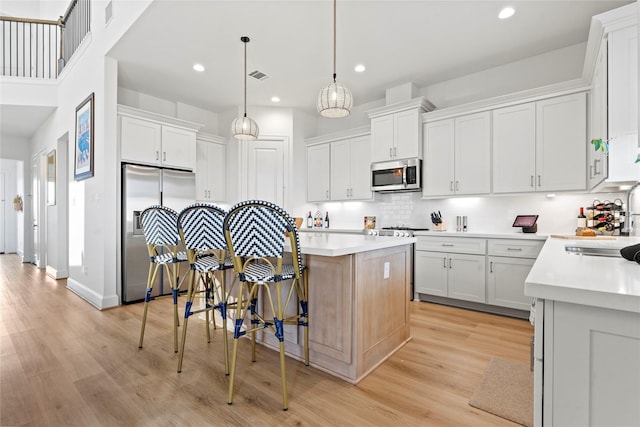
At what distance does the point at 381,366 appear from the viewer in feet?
7.34

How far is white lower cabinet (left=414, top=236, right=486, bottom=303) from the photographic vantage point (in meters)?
3.53

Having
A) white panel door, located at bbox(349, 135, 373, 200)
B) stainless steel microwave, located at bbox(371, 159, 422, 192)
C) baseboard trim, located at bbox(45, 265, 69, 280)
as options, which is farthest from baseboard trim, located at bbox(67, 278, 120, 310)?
stainless steel microwave, located at bbox(371, 159, 422, 192)

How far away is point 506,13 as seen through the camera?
9.43 feet

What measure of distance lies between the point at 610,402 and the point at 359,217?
4.64 metres

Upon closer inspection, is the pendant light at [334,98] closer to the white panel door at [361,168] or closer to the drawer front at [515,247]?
the drawer front at [515,247]

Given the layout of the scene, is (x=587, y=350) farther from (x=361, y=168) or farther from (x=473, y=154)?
(x=361, y=168)

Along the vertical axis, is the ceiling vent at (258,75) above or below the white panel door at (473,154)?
above

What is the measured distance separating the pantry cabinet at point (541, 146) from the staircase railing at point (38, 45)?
250 inches

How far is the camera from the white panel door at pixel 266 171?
17.9 feet

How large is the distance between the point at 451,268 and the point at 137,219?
3.99 m

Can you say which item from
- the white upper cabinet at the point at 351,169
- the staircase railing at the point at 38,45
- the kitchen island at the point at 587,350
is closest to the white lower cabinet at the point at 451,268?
the white upper cabinet at the point at 351,169

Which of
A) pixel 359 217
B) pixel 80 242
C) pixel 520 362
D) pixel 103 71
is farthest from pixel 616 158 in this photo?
pixel 80 242

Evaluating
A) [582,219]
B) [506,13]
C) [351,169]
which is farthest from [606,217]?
[351,169]

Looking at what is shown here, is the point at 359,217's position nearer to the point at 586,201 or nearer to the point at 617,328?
the point at 586,201
